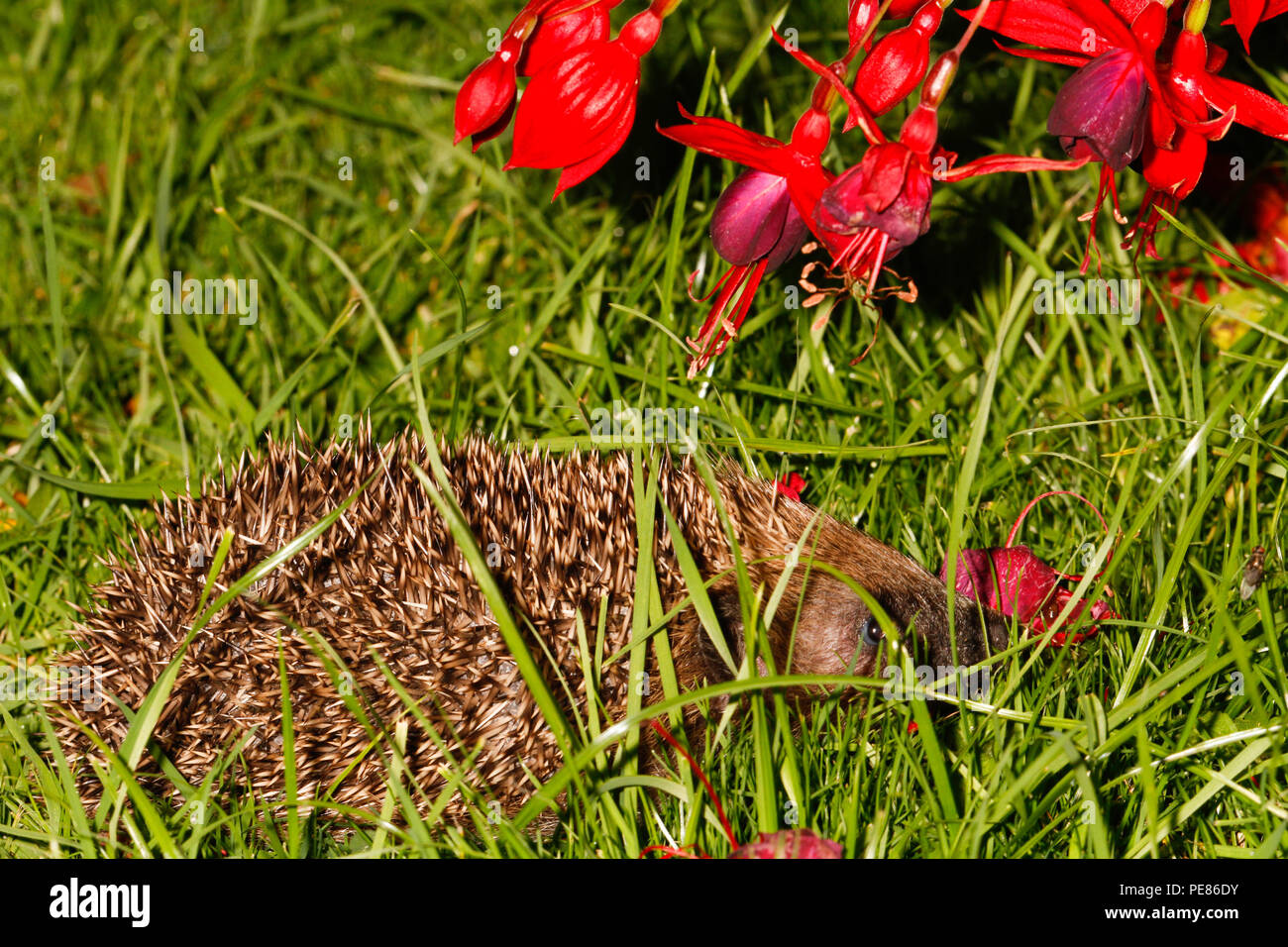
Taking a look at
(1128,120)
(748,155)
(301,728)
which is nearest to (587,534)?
(301,728)

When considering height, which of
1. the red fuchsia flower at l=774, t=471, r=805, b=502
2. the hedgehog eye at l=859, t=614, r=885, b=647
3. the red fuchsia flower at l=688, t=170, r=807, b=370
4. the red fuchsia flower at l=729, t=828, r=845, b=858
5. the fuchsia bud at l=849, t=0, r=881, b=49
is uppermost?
the fuchsia bud at l=849, t=0, r=881, b=49

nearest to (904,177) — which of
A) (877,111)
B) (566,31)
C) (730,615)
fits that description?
(877,111)

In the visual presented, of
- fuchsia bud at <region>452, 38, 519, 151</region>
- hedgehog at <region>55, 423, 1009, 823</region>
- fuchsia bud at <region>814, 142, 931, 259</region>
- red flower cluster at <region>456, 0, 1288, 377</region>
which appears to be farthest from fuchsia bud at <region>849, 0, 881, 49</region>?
hedgehog at <region>55, 423, 1009, 823</region>

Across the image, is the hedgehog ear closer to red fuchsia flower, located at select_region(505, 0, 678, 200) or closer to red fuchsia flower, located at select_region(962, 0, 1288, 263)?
red fuchsia flower, located at select_region(505, 0, 678, 200)

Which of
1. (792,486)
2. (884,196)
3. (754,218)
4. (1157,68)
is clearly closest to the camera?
(884,196)

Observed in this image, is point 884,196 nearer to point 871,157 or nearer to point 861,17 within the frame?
point 871,157

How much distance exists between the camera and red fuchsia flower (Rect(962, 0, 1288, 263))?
2826 millimetres

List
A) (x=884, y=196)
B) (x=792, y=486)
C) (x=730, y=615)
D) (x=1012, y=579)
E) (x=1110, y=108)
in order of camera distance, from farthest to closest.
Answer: (x=792, y=486)
(x=1012, y=579)
(x=730, y=615)
(x=1110, y=108)
(x=884, y=196)

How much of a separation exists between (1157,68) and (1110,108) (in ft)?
0.81

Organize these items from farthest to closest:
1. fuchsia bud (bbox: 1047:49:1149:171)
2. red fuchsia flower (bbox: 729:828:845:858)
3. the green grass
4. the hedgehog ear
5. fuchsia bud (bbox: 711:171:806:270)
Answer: the hedgehog ear < the green grass < fuchsia bud (bbox: 711:171:806:270) < red fuchsia flower (bbox: 729:828:845:858) < fuchsia bud (bbox: 1047:49:1149:171)

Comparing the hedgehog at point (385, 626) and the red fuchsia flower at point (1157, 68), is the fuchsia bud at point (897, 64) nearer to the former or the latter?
the red fuchsia flower at point (1157, 68)

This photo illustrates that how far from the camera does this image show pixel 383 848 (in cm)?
321

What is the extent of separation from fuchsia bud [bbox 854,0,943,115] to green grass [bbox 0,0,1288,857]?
1.30 meters

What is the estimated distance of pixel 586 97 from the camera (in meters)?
2.94
